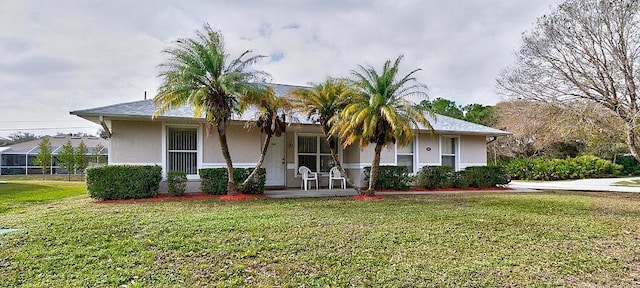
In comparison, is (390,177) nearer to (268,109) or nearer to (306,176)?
(306,176)

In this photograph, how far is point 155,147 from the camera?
40.7 ft

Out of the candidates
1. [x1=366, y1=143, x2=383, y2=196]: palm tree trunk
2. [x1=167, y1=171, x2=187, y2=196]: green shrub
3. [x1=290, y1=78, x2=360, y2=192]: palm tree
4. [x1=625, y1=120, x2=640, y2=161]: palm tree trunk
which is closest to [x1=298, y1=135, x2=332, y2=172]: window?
[x1=290, y1=78, x2=360, y2=192]: palm tree

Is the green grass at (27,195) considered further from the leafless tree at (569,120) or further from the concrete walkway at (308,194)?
the leafless tree at (569,120)

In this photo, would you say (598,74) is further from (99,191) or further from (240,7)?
(99,191)

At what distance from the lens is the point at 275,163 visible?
48.5 ft

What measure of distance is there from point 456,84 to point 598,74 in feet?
32.3

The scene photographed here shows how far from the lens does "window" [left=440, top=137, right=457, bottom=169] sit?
53.8 ft

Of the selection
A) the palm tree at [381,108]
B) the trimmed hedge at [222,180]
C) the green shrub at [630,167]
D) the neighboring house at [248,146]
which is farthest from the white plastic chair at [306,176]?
the green shrub at [630,167]

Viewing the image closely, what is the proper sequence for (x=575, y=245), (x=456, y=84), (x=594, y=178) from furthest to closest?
1. (x=594, y=178)
2. (x=456, y=84)
3. (x=575, y=245)

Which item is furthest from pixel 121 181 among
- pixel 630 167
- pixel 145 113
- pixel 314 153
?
pixel 630 167

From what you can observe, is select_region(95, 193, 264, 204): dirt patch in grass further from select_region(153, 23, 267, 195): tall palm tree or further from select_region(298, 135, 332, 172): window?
select_region(298, 135, 332, 172): window

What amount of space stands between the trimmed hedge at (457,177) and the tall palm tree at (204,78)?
773 cm

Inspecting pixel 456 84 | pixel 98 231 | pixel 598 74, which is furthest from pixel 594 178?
pixel 98 231

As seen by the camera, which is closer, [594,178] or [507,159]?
[594,178]
